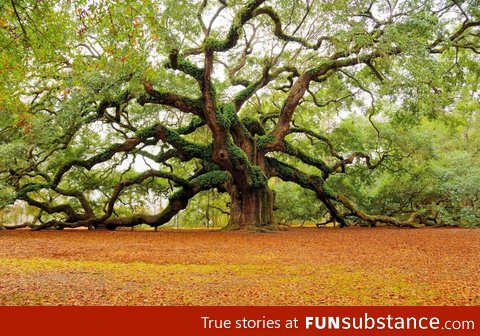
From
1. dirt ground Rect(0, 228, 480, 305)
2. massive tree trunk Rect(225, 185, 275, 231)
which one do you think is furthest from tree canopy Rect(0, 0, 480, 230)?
dirt ground Rect(0, 228, 480, 305)

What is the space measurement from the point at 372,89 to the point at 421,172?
5.85 meters

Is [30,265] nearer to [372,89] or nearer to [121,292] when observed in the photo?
[121,292]

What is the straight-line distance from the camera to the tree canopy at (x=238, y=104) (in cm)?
796

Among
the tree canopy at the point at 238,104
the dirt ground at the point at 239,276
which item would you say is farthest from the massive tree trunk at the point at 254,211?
the dirt ground at the point at 239,276

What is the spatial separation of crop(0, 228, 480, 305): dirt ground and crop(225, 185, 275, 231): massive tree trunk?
20.4 ft

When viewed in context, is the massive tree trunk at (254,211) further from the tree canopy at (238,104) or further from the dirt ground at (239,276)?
the dirt ground at (239,276)

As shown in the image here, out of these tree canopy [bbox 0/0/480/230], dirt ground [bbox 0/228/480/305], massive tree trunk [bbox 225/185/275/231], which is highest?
tree canopy [bbox 0/0/480/230]

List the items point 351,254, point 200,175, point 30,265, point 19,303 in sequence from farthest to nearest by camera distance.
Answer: point 200,175 < point 351,254 < point 30,265 < point 19,303

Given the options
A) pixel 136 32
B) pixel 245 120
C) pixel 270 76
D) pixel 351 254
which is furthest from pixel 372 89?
pixel 136 32

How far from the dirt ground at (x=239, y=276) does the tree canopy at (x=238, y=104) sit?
296 centimetres

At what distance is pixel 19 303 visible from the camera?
12.5 feet

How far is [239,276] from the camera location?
5.34 meters

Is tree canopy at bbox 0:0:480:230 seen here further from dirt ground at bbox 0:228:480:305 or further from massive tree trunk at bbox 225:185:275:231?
dirt ground at bbox 0:228:480:305

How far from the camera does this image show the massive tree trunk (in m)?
14.7
